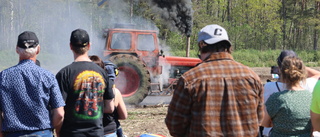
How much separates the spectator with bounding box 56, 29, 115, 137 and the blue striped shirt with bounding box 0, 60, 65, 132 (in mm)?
154

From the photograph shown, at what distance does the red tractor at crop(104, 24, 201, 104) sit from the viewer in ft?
32.8

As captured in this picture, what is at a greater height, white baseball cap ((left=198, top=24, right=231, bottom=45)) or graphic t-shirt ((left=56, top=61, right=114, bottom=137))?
white baseball cap ((left=198, top=24, right=231, bottom=45))

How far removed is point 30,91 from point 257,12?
148 ft

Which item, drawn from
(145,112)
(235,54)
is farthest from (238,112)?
(235,54)

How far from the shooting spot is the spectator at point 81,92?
3.24 meters

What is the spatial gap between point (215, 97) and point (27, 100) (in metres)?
1.51

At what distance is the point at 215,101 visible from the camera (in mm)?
2547

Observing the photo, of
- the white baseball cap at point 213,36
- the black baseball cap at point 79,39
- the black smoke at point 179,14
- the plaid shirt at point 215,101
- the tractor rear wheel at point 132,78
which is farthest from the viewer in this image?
the black smoke at point 179,14

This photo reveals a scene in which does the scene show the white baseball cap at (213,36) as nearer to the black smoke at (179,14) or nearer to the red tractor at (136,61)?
the red tractor at (136,61)

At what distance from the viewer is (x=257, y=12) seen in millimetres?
45938

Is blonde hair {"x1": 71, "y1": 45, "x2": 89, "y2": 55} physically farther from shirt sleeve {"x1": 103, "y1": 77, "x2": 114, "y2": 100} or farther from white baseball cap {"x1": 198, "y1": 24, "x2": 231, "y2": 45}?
white baseball cap {"x1": 198, "y1": 24, "x2": 231, "y2": 45}

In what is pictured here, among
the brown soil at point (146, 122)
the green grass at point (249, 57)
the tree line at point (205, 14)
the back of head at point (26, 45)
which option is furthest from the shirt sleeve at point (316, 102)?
the tree line at point (205, 14)

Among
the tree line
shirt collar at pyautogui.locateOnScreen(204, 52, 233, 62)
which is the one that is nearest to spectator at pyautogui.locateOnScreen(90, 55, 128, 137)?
shirt collar at pyautogui.locateOnScreen(204, 52, 233, 62)

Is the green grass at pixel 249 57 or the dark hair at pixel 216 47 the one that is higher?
the dark hair at pixel 216 47
